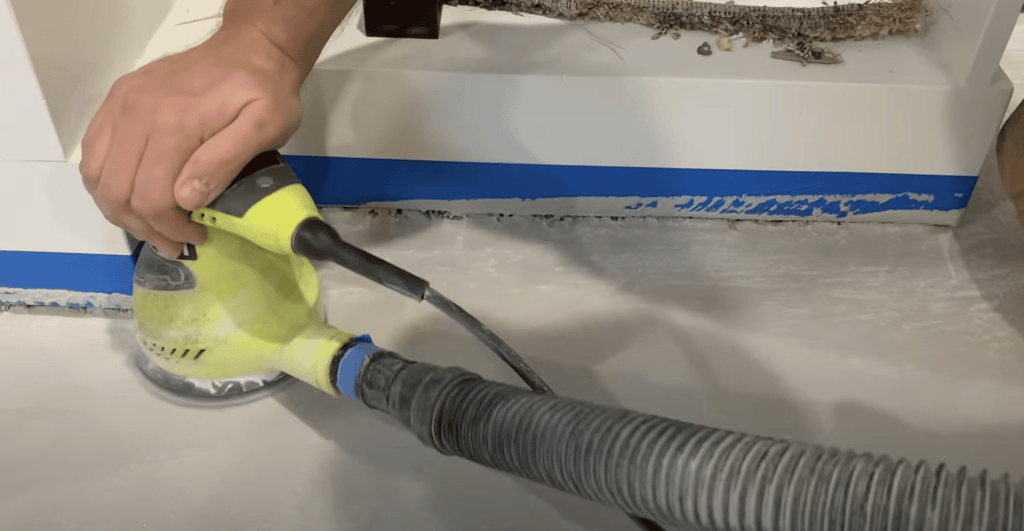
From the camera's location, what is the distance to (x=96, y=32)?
2.89 ft

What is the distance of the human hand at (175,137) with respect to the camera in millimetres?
655

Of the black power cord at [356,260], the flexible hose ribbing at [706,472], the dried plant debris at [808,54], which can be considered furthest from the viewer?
the dried plant debris at [808,54]

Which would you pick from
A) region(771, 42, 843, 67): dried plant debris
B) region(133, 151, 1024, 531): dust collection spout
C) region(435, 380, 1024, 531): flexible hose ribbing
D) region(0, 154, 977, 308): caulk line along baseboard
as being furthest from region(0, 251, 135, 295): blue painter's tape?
region(771, 42, 843, 67): dried plant debris

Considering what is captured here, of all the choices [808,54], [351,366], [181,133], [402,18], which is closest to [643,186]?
[808,54]

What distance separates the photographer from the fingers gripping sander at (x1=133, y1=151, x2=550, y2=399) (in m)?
0.72

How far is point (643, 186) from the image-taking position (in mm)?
1108

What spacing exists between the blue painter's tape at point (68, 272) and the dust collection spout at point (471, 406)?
0.33 ft

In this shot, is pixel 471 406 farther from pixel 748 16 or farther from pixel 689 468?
pixel 748 16

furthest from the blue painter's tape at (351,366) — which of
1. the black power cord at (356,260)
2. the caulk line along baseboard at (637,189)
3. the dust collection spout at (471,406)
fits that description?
the caulk line along baseboard at (637,189)

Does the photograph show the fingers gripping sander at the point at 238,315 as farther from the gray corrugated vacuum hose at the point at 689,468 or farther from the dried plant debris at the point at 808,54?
the dried plant debris at the point at 808,54

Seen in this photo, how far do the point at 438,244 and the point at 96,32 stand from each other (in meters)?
0.48

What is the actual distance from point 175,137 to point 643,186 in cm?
64

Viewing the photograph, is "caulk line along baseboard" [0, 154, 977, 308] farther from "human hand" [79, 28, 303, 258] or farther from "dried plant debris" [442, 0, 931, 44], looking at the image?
A: "human hand" [79, 28, 303, 258]

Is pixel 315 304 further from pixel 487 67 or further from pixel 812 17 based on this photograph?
pixel 812 17
